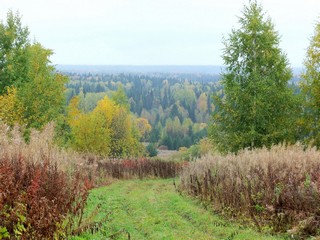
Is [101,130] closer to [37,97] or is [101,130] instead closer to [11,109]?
[37,97]

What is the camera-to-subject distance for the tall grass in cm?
973

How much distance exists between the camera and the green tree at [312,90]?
2275 cm

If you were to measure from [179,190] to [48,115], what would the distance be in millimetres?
18594

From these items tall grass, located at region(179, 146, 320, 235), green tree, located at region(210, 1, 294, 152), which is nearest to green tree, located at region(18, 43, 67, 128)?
green tree, located at region(210, 1, 294, 152)

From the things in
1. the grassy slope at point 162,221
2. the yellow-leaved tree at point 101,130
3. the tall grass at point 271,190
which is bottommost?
the yellow-leaved tree at point 101,130

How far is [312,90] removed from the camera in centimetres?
2284

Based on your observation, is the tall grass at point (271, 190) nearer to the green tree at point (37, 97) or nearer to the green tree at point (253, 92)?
the green tree at point (253, 92)

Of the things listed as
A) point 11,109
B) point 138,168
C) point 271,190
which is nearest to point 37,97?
point 11,109

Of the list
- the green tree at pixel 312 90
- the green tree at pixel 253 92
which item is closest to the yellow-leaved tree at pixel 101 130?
the green tree at pixel 253 92

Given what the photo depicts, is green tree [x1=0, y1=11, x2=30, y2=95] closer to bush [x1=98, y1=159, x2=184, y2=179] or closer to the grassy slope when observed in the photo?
bush [x1=98, y1=159, x2=184, y2=179]

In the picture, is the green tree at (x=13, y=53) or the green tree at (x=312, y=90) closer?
the green tree at (x=312, y=90)

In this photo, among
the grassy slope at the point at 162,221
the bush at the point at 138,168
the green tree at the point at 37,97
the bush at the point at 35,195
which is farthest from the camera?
the green tree at the point at 37,97

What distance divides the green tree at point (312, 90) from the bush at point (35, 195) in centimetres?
1609

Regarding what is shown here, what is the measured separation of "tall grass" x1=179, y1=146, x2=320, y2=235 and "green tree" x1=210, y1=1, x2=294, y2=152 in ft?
25.8
